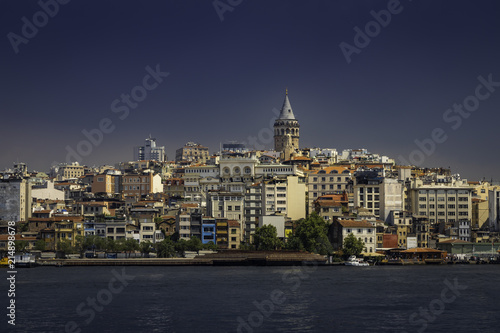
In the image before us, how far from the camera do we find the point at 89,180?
353 feet

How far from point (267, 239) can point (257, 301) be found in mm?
25175

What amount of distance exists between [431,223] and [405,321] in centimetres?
4163

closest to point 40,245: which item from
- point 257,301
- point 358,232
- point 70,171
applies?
point 358,232

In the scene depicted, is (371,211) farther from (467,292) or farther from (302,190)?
(467,292)

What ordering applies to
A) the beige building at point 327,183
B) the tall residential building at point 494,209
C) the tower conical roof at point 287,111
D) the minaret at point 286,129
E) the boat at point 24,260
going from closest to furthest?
the boat at point 24,260, the tall residential building at point 494,209, the beige building at point 327,183, the minaret at point 286,129, the tower conical roof at point 287,111

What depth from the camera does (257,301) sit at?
36.6 metres

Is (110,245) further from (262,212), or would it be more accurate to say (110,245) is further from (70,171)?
(70,171)

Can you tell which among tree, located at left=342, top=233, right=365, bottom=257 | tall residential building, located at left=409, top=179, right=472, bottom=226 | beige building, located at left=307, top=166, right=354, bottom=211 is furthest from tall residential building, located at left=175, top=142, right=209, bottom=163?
tree, located at left=342, top=233, right=365, bottom=257

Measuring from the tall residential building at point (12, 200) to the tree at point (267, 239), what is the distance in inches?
745

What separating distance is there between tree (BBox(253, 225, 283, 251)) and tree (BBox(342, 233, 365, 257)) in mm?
4771

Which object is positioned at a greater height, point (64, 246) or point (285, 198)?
point (285, 198)

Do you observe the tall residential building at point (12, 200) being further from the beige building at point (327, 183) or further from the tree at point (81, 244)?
the beige building at point (327, 183)

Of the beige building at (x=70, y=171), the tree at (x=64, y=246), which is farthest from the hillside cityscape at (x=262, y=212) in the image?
the beige building at (x=70, y=171)

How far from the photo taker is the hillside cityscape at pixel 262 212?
62406 mm
